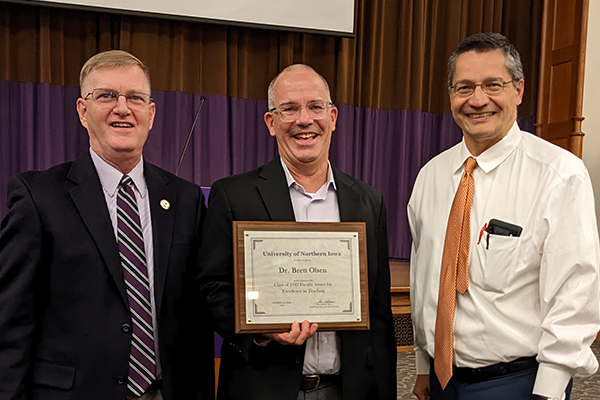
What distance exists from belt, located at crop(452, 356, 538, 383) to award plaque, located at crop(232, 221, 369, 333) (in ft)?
1.29

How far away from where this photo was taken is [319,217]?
5.73ft

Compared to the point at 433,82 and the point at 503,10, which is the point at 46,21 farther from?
the point at 503,10

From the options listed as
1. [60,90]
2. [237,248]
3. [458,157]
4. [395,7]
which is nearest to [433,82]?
[395,7]

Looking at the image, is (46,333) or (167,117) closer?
(46,333)

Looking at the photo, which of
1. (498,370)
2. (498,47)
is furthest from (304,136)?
(498,370)

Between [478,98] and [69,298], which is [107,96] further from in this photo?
[478,98]

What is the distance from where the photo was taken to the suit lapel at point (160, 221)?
5.13 ft

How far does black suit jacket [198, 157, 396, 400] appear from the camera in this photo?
1564mm

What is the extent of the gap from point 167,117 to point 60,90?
0.88 m

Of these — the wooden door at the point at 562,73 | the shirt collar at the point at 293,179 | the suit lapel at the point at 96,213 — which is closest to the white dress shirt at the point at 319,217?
the shirt collar at the point at 293,179

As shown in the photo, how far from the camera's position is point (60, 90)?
438 cm

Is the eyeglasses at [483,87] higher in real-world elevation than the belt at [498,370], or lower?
higher

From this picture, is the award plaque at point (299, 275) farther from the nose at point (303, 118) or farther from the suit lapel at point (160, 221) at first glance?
the nose at point (303, 118)

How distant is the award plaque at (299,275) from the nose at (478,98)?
54cm
